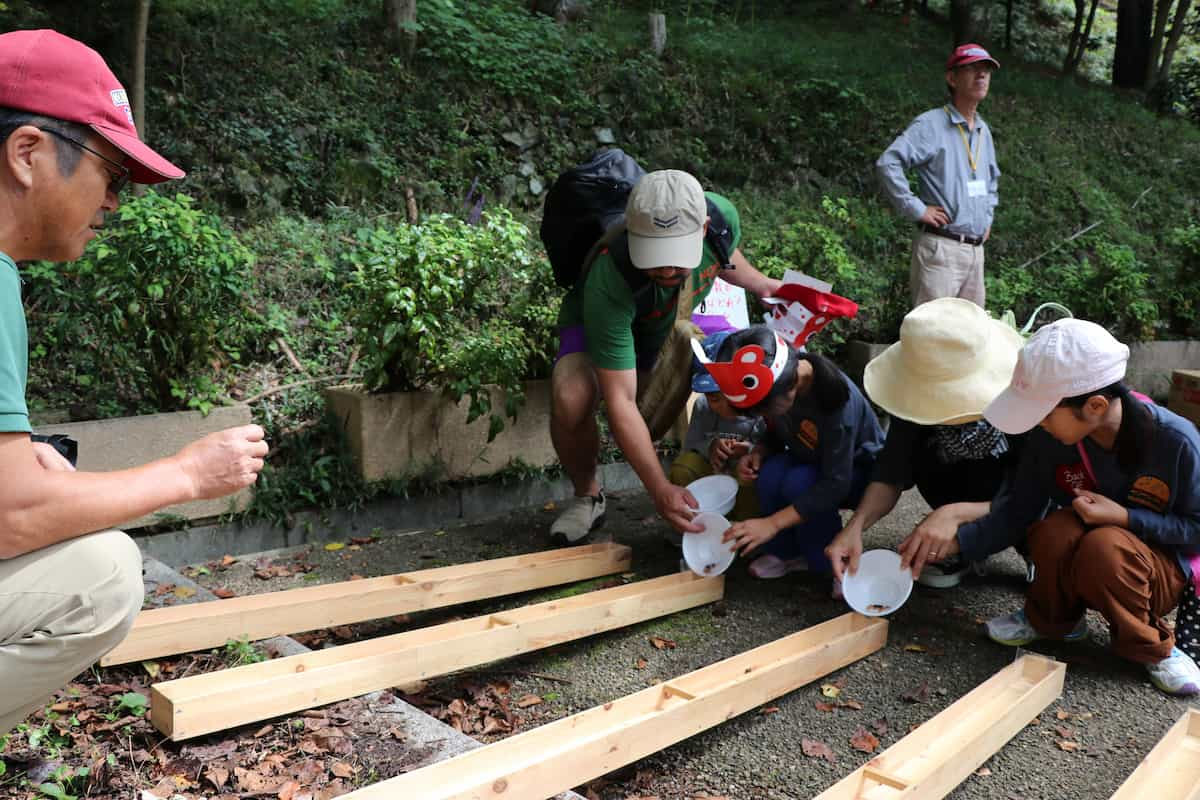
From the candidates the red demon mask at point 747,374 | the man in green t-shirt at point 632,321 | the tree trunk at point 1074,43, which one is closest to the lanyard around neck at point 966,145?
the man in green t-shirt at point 632,321

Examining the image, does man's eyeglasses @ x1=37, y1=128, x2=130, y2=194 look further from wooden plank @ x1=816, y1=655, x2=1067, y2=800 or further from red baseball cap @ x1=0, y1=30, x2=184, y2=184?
wooden plank @ x1=816, y1=655, x2=1067, y2=800

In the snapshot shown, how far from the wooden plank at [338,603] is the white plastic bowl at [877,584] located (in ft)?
3.07

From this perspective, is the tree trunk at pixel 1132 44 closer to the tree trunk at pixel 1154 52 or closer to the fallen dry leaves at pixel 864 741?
the tree trunk at pixel 1154 52

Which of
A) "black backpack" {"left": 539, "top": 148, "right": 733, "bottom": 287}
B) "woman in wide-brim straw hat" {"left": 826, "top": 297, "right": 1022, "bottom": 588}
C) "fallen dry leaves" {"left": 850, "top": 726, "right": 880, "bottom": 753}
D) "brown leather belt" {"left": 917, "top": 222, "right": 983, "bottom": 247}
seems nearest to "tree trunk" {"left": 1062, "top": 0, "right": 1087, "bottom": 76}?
"brown leather belt" {"left": 917, "top": 222, "right": 983, "bottom": 247}

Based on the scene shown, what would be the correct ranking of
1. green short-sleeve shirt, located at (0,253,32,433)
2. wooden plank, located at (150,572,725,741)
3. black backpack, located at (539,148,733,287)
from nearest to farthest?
green short-sleeve shirt, located at (0,253,32,433), wooden plank, located at (150,572,725,741), black backpack, located at (539,148,733,287)

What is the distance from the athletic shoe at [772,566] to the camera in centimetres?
391

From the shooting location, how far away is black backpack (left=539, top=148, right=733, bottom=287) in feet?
13.3

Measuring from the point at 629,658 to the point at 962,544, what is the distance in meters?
1.21

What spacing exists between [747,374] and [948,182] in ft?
10.3

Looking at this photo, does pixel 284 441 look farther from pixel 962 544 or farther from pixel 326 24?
pixel 326 24

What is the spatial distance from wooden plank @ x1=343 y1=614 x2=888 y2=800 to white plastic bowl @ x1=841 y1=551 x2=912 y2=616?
0.25 metres

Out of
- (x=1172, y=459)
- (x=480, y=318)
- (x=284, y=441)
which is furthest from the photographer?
(x=480, y=318)

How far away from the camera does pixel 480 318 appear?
554cm

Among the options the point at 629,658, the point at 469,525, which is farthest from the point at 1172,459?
the point at 469,525
